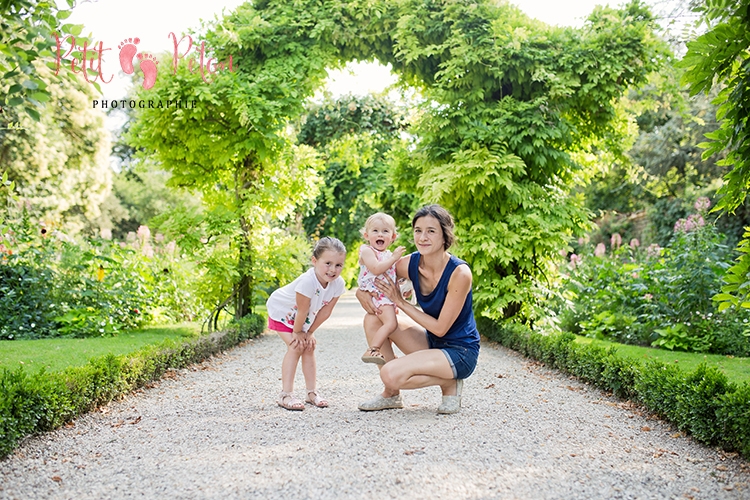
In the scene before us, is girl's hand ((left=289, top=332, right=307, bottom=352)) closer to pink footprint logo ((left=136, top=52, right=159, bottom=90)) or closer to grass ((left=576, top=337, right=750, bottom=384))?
grass ((left=576, top=337, right=750, bottom=384))

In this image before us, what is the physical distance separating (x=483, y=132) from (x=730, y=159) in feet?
14.8

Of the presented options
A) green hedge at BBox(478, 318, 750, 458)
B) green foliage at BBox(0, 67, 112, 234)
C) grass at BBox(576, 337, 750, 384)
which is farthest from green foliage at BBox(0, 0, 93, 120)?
green foliage at BBox(0, 67, 112, 234)

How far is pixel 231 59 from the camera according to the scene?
309 inches

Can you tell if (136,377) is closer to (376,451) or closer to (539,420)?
(376,451)

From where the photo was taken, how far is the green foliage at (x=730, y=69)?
2625 millimetres

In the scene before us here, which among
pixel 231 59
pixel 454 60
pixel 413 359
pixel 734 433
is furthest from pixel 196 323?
pixel 734 433

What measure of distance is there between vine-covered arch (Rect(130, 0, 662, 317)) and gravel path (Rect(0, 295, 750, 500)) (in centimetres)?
308

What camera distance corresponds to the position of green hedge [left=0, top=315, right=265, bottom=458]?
3043mm

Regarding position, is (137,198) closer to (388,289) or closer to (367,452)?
(388,289)

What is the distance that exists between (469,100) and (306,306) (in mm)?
4645

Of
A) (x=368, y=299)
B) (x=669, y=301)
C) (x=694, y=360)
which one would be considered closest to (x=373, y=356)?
(x=368, y=299)

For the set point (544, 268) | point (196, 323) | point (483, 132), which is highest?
point (483, 132)

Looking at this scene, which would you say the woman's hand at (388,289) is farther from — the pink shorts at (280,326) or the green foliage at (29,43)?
the green foliage at (29,43)

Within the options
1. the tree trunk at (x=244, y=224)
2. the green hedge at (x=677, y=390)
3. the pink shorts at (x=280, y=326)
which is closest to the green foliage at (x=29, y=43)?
the pink shorts at (x=280, y=326)
